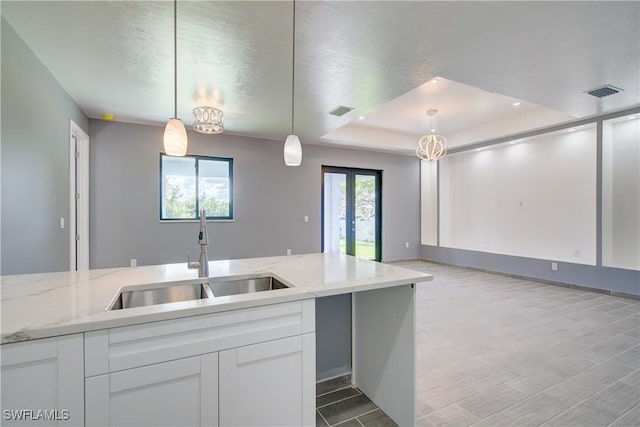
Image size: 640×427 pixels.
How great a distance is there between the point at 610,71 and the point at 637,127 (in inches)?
79.2

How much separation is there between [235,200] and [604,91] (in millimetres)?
5424

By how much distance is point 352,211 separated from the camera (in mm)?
6582

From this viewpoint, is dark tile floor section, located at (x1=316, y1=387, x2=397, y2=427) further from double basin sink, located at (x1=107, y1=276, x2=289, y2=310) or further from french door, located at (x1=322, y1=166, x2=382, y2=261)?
french door, located at (x1=322, y1=166, x2=382, y2=261)

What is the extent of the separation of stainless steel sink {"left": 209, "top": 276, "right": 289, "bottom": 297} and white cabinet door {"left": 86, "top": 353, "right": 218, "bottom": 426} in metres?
0.62

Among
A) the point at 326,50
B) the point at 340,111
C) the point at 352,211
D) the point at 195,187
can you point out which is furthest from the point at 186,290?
the point at 352,211

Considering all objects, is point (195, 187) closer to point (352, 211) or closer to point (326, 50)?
point (352, 211)

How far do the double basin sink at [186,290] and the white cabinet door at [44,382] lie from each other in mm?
372

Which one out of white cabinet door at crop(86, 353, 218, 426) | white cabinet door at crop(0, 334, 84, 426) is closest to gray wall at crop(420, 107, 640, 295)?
white cabinet door at crop(86, 353, 218, 426)

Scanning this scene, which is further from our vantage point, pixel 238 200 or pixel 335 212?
pixel 335 212

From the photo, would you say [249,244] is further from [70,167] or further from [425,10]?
[425,10]

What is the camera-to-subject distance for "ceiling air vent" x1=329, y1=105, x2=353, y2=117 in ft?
13.0

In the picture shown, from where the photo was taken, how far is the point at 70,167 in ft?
11.0

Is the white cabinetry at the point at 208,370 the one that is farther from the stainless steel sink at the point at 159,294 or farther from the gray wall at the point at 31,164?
the gray wall at the point at 31,164

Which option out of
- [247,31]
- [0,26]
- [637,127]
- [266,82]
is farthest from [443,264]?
[0,26]
